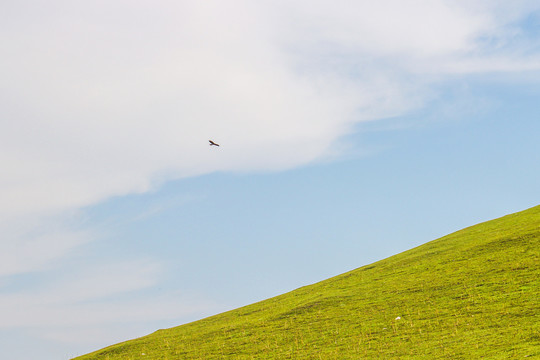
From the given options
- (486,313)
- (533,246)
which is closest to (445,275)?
(533,246)

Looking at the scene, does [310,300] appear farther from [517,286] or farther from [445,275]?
[517,286]

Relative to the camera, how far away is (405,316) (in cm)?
4581

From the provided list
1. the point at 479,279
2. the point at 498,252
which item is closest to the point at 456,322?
the point at 479,279

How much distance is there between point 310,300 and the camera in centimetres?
5903

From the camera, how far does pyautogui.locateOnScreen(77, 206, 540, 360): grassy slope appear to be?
3775 centimetres

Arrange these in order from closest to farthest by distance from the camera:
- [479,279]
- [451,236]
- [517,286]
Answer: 1. [517,286]
2. [479,279]
3. [451,236]

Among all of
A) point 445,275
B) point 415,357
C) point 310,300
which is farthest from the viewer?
point 310,300

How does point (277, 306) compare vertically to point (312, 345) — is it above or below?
above

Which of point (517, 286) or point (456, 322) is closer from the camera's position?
point (456, 322)

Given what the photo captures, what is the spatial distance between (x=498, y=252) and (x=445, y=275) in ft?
20.9

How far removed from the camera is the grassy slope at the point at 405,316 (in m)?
37.8

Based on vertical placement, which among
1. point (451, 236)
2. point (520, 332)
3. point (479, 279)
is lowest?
point (520, 332)

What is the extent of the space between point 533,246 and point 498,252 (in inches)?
128

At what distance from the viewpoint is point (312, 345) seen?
43562mm
